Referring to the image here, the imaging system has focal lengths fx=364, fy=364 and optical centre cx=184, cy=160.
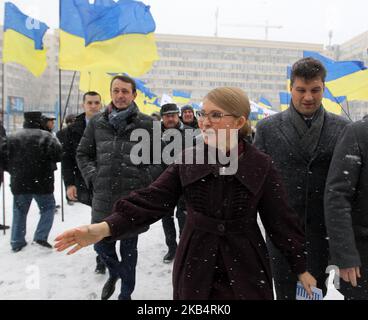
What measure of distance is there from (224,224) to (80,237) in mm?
645

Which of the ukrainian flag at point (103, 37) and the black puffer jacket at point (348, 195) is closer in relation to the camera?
the black puffer jacket at point (348, 195)

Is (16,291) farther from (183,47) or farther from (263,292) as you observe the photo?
(183,47)

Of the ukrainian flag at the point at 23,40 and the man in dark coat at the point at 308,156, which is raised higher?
the ukrainian flag at the point at 23,40

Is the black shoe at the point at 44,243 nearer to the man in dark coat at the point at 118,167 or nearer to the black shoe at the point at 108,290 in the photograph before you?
the black shoe at the point at 108,290

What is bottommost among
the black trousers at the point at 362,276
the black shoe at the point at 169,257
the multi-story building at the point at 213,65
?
the black shoe at the point at 169,257

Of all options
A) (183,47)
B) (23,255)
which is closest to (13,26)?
(23,255)

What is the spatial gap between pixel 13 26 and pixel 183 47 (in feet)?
289

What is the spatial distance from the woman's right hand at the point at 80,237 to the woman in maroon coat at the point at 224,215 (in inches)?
1.5

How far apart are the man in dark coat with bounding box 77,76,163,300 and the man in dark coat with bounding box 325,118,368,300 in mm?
1685

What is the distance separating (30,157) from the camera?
4988mm

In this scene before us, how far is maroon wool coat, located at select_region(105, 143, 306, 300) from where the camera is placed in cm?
168

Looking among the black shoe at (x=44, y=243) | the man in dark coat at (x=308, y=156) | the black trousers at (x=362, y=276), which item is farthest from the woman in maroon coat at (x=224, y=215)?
the black shoe at (x=44, y=243)

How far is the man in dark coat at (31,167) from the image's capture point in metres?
4.95

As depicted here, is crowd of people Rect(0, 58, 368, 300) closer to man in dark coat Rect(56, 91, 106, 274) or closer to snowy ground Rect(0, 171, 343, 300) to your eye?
snowy ground Rect(0, 171, 343, 300)
